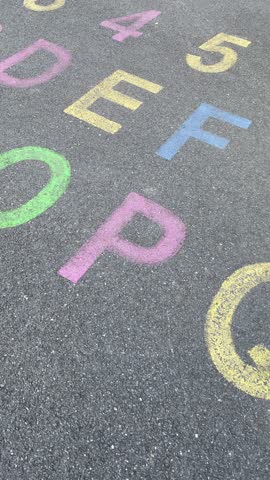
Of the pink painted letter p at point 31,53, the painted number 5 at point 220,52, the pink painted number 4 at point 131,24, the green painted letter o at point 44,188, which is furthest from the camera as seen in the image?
the pink painted number 4 at point 131,24

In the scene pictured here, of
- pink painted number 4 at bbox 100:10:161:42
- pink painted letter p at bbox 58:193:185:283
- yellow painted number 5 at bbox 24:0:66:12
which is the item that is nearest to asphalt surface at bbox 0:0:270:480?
pink painted letter p at bbox 58:193:185:283

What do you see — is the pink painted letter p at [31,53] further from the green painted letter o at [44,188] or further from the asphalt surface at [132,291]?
the green painted letter o at [44,188]

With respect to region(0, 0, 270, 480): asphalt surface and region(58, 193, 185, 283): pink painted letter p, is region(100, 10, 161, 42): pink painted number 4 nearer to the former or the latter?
region(0, 0, 270, 480): asphalt surface

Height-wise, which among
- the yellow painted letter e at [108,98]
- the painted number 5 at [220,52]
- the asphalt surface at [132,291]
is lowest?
the asphalt surface at [132,291]

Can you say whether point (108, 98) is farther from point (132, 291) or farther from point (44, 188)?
point (132, 291)

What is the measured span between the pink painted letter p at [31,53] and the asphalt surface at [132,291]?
0.31ft

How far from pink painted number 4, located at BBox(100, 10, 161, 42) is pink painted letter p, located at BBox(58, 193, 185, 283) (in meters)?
2.35

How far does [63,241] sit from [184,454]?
1372mm

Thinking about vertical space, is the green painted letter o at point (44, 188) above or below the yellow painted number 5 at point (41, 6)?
below

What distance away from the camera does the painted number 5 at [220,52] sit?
403 centimetres

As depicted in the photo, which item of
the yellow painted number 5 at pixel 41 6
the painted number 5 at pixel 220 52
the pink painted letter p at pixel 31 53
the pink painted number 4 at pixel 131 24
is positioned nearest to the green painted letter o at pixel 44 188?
the pink painted letter p at pixel 31 53

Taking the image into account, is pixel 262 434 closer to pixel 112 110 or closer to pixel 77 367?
pixel 77 367

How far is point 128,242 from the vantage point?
8.74 ft

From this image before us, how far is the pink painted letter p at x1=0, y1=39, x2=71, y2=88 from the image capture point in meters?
3.80
